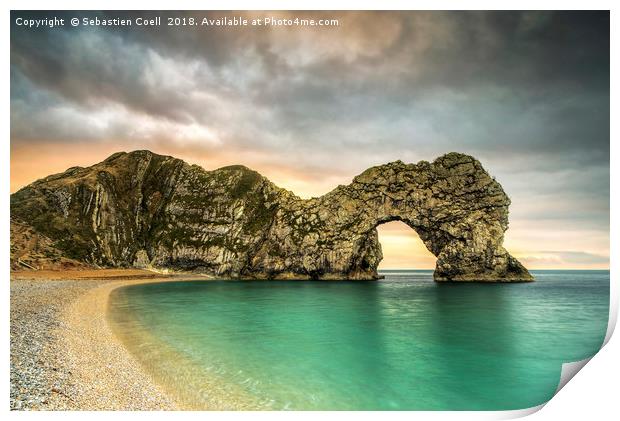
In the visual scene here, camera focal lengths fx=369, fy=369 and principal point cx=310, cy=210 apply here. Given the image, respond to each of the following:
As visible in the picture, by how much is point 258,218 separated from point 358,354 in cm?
6575

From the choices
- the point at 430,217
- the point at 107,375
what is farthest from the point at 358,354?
the point at 430,217

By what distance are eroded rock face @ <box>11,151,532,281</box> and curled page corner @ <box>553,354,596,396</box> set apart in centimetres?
4443

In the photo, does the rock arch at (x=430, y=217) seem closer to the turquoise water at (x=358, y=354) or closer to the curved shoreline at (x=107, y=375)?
the turquoise water at (x=358, y=354)

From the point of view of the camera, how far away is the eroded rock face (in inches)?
2218

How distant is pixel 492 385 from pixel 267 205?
69981 mm

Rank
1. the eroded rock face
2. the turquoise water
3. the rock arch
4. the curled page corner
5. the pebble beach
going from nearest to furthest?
the pebble beach, the turquoise water, the curled page corner, the rock arch, the eroded rock face

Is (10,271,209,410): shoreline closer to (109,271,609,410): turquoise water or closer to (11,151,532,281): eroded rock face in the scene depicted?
(109,271,609,410): turquoise water

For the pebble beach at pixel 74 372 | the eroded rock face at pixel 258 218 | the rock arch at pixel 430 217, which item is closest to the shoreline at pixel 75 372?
the pebble beach at pixel 74 372

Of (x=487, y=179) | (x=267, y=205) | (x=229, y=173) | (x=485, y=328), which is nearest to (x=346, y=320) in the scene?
(x=485, y=328)

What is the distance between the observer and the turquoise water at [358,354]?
9766 mm

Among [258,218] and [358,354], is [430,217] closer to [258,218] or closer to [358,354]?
[258,218]

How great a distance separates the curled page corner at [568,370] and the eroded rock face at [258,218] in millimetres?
44430

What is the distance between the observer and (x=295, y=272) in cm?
6744

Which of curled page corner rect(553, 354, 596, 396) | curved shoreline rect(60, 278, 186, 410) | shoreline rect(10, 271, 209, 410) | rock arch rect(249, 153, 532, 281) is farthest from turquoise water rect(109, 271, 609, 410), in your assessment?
rock arch rect(249, 153, 532, 281)
